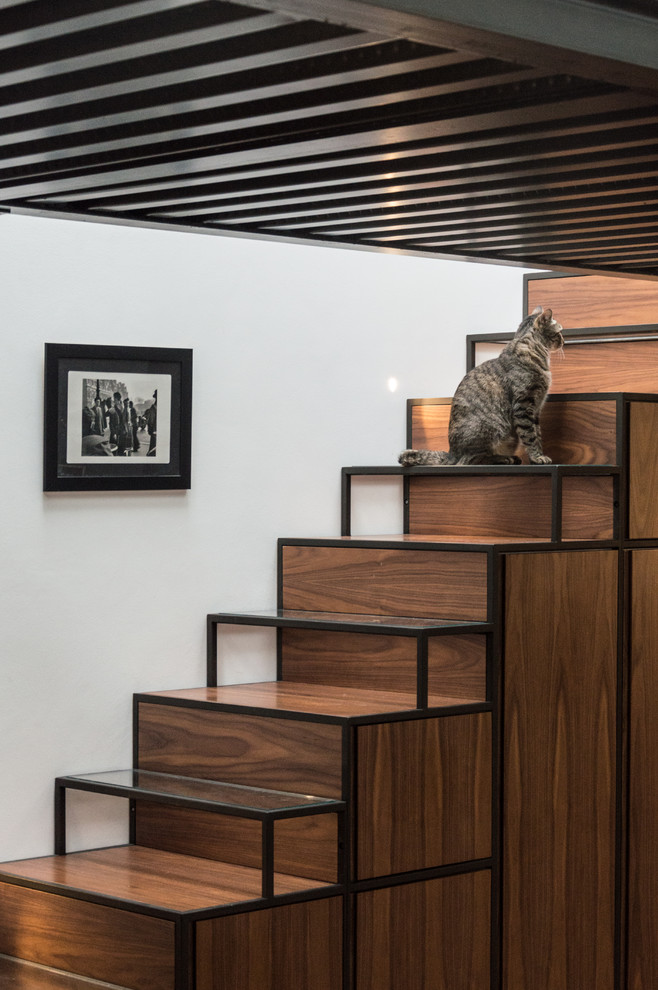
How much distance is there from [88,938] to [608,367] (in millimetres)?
2741

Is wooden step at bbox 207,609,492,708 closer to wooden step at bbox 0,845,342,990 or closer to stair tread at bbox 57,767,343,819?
stair tread at bbox 57,767,343,819

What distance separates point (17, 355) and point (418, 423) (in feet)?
5.18

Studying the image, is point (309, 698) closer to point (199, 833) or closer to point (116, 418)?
point (199, 833)

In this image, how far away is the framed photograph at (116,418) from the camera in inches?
166

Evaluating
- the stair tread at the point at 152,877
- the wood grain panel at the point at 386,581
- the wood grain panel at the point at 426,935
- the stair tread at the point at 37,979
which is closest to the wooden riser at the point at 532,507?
the wood grain panel at the point at 386,581

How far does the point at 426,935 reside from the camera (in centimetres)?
412

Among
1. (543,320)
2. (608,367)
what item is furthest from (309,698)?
(608,367)

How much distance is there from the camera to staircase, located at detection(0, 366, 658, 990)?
3.85 m

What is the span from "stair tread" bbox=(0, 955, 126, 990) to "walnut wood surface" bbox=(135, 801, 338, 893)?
529mm

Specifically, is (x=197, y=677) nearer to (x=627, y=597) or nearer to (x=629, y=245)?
(x=627, y=597)

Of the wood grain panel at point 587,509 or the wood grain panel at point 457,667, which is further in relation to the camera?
the wood grain panel at point 587,509

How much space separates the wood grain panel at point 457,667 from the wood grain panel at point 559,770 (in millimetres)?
98

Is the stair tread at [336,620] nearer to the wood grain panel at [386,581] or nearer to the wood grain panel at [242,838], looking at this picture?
the wood grain panel at [386,581]

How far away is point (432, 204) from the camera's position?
8.55 ft
